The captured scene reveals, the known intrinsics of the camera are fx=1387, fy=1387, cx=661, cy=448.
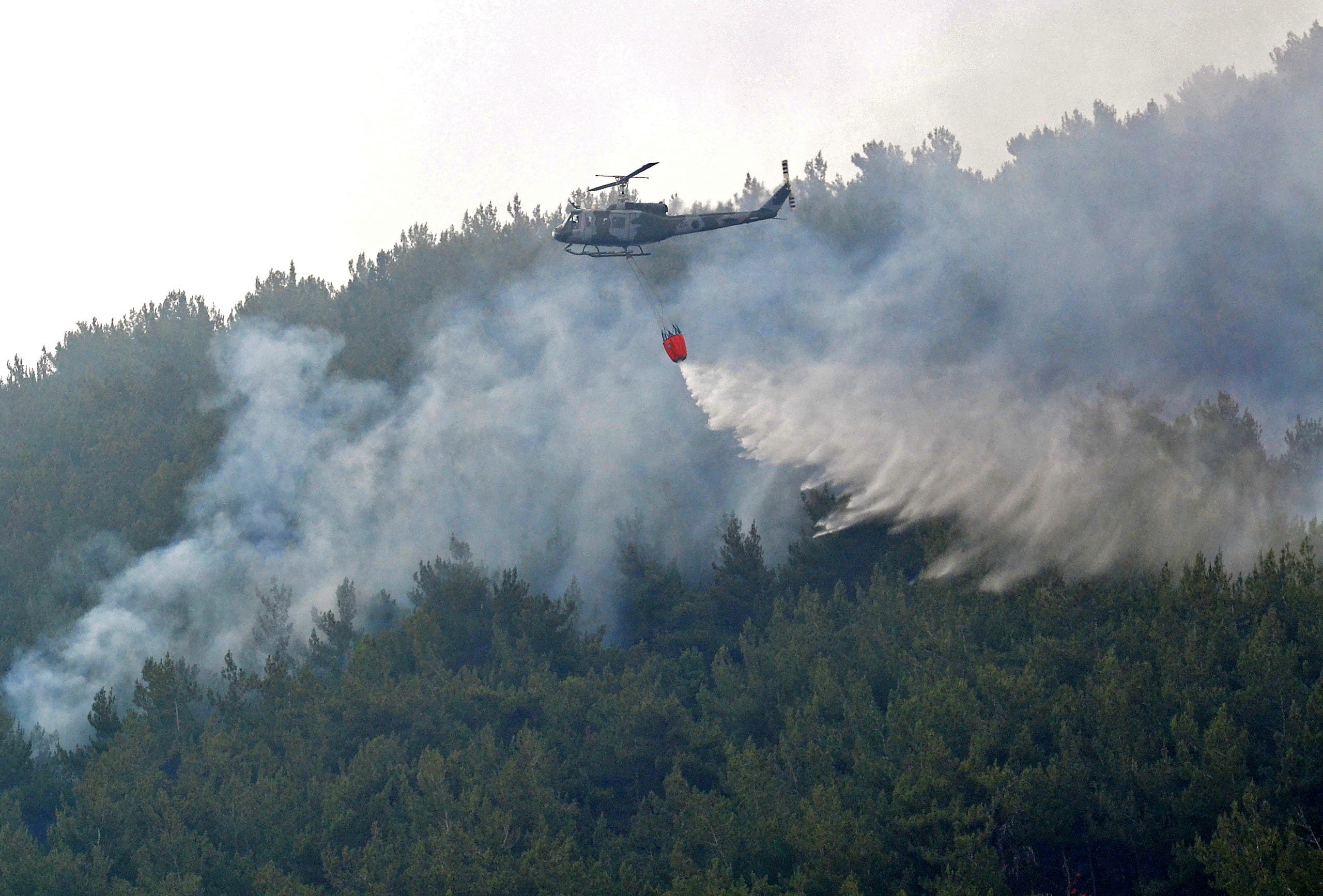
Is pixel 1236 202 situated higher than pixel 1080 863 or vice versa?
pixel 1236 202

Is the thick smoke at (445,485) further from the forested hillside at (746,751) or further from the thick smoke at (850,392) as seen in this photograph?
the forested hillside at (746,751)

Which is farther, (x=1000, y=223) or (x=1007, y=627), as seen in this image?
(x=1000, y=223)

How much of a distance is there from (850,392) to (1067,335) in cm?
1653

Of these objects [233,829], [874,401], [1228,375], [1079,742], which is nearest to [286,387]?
[874,401]

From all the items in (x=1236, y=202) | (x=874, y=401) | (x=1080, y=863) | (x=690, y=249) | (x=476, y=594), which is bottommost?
(x=1080, y=863)

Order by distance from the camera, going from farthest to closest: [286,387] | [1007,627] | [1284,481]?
[286,387] < [1284,481] < [1007,627]

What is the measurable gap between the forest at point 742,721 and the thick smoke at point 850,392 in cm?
112

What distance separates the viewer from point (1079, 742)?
40.2 metres

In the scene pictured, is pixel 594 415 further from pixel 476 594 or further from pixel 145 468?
pixel 145 468

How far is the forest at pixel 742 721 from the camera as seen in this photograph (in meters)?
37.7

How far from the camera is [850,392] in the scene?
225 feet

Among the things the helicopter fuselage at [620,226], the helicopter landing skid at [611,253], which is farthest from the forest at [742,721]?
the helicopter fuselage at [620,226]

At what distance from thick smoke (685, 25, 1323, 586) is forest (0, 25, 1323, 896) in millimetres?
790

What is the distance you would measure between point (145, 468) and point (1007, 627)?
61.0 metres
